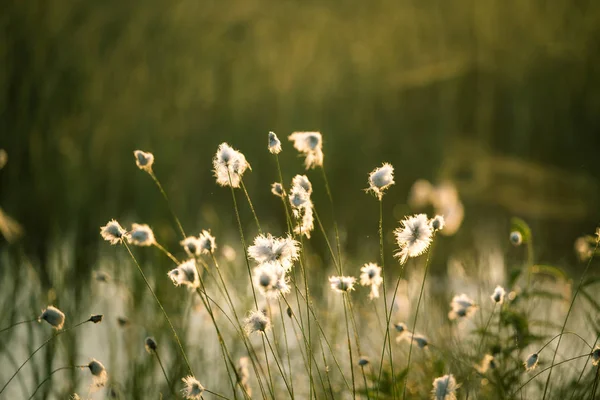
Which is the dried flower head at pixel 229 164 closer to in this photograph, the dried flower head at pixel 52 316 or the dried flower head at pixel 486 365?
A: the dried flower head at pixel 52 316

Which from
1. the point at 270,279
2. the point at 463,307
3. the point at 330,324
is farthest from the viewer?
the point at 330,324

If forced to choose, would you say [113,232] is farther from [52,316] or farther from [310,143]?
[310,143]

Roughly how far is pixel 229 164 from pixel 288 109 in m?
5.72

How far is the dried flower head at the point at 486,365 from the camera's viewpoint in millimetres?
1713

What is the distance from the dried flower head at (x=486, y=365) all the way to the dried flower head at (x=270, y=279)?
695mm

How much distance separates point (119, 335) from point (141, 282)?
479mm

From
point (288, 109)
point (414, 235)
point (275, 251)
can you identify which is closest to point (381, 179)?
point (414, 235)

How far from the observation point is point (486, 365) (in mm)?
1771

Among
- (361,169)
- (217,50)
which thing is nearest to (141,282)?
(217,50)

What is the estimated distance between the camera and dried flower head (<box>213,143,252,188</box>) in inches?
56.0

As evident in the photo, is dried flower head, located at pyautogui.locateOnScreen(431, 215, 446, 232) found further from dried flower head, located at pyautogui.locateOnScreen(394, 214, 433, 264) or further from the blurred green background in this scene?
the blurred green background

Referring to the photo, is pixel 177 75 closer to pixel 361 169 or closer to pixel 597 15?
pixel 361 169

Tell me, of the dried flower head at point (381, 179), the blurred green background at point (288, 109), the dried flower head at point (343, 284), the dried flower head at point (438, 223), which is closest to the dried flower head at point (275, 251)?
the dried flower head at point (343, 284)

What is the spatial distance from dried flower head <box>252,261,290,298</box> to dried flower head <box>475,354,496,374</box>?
695 mm
